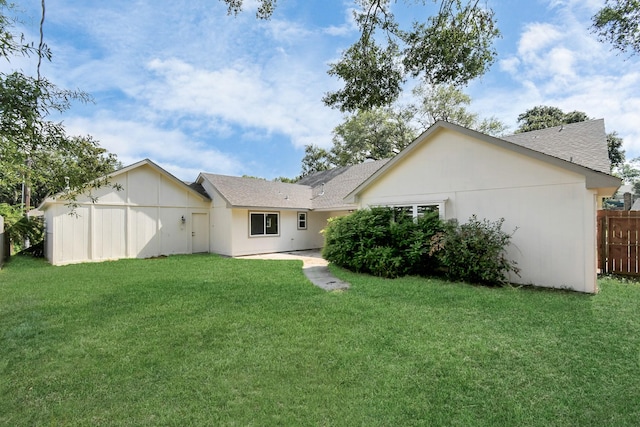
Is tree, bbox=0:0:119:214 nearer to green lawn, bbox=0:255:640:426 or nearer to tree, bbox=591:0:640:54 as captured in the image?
green lawn, bbox=0:255:640:426

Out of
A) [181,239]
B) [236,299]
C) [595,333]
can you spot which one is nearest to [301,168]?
[181,239]

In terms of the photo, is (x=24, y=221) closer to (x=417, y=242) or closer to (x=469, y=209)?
(x=417, y=242)

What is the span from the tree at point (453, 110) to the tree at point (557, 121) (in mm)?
5902

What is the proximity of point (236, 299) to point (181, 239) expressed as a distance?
33.7 ft

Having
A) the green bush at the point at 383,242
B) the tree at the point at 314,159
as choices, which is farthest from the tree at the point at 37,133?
the tree at the point at 314,159

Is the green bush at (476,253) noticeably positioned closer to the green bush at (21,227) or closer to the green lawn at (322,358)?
the green lawn at (322,358)

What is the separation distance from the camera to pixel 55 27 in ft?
16.2

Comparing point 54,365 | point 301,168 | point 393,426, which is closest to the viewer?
point 393,426

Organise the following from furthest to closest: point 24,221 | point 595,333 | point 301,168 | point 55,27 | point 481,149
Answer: point 301,168 < point 24,221 < point 481,149 < point 55,27 < point 595,333

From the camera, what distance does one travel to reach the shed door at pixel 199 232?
15.8 meters

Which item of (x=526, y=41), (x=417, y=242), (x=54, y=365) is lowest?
(x=54, y=365)

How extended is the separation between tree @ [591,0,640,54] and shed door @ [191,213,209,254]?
52.1ft

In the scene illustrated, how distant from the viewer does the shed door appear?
15844 millimetres

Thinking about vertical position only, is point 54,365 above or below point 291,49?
below
